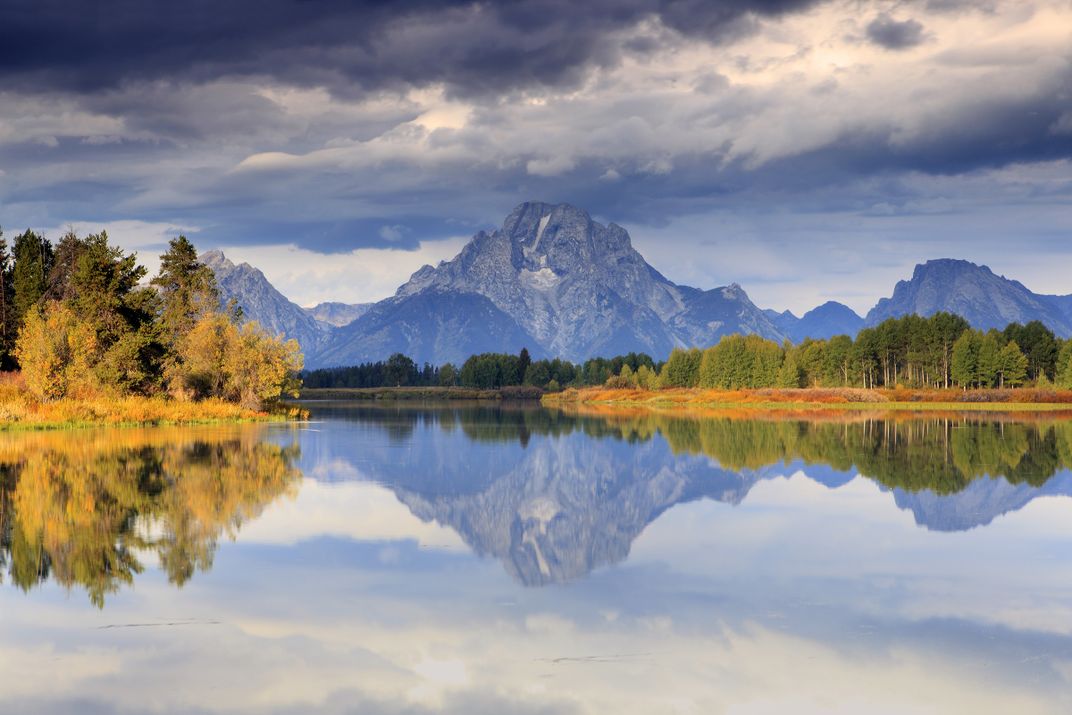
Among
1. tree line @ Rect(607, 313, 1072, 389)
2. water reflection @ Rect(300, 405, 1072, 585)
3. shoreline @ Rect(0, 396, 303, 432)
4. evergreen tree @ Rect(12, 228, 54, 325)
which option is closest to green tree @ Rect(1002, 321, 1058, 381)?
tree line @ Rect(607, 313, 1072, 389)

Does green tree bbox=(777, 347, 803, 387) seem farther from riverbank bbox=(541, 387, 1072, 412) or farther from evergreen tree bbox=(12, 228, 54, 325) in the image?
evergreen tree bbox=(12, 228, 54, 325)

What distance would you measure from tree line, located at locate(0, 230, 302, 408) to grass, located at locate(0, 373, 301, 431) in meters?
2.31

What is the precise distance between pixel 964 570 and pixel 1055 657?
599 cm

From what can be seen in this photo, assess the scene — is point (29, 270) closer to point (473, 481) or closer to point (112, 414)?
point (112, 414)

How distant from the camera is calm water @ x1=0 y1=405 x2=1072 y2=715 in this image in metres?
10.8

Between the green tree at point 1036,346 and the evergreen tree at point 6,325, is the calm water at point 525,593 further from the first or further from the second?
the green tree at point 1036,346

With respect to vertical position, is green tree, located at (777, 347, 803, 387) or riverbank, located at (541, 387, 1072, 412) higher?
green tree, located at (777, 347, 803, 387)

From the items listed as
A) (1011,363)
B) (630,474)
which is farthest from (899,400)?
(630,474)

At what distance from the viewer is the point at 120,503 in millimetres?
24188

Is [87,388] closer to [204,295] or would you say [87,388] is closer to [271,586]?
[204,295]

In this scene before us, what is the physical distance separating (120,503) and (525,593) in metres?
13.6

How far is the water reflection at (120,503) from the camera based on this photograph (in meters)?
17.0

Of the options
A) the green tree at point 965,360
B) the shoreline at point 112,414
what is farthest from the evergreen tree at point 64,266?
the green tree at point 965,360

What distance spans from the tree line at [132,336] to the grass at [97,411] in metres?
2.31
